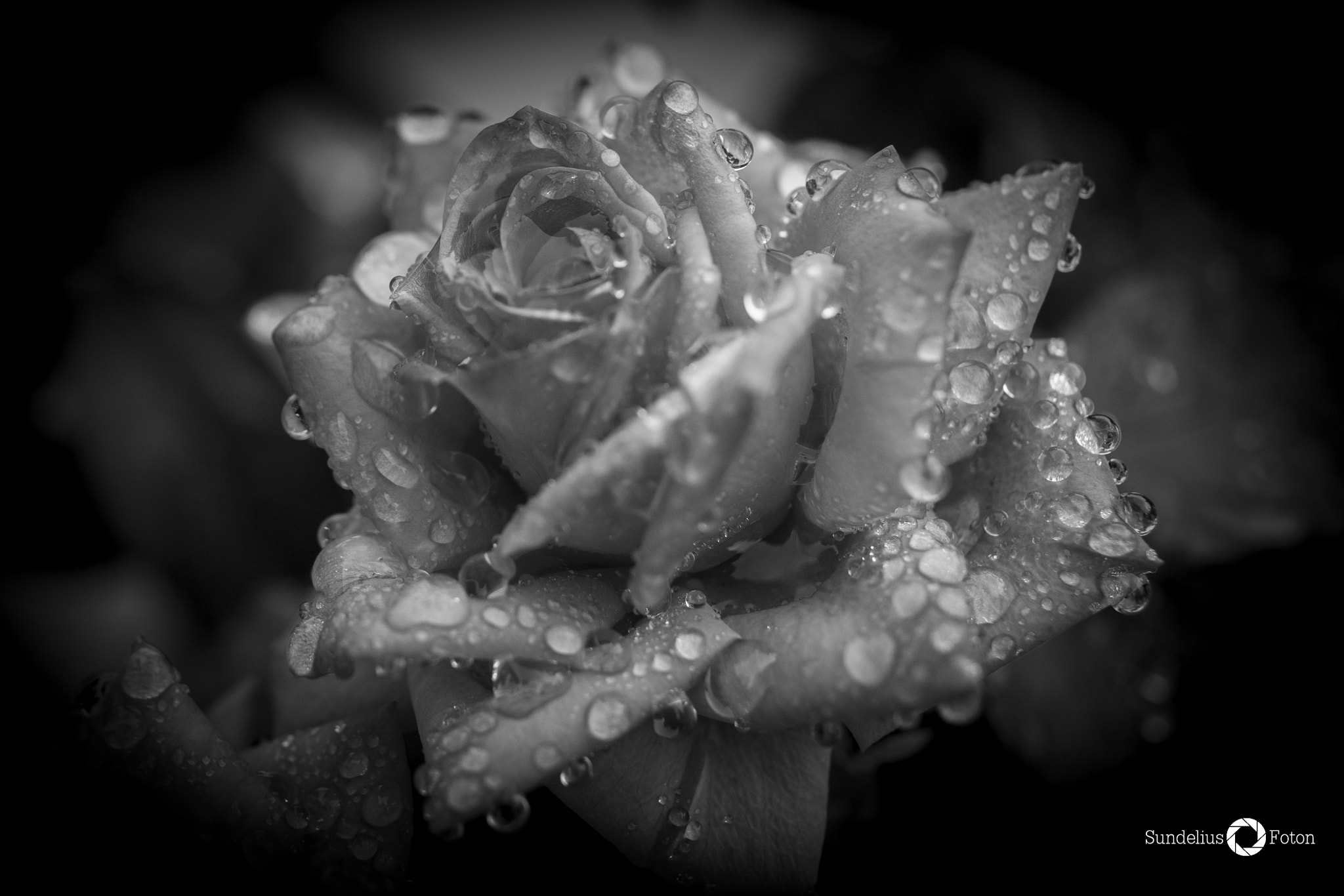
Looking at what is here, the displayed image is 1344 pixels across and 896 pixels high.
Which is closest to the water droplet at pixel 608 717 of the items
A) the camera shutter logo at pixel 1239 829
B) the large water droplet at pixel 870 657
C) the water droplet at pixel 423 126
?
the large water droplet at pixel 870 657

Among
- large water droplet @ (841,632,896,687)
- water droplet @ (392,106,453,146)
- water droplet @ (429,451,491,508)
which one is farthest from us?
water droplet @ (392,106,453,146)

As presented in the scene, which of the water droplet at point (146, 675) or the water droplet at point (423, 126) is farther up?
the water droplet at point (423, 126)

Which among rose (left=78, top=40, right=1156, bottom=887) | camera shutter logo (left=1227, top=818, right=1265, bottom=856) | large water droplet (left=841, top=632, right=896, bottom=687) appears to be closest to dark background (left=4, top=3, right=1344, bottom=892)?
camera shutter logo (left=1227, top=818, right=1265, bottom=856)

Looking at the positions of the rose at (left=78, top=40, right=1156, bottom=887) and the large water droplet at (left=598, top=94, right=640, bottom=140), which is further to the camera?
the large water droplet at (left=598, top=94, right=640, bottom=140)

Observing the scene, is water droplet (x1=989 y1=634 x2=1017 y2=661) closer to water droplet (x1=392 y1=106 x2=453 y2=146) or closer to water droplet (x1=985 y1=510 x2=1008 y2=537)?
water droplet (x1=985 y1=510 x2=1008 y2=537)

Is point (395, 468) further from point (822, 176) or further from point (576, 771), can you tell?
point (822, 176)

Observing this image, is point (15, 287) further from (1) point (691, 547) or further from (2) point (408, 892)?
(1) point (691, 547)

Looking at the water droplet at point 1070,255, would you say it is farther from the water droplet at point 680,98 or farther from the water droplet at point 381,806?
the water droplet at point 381,806

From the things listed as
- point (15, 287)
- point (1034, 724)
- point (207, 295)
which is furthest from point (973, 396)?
point (15, 287)
